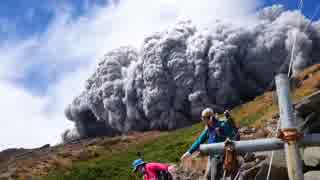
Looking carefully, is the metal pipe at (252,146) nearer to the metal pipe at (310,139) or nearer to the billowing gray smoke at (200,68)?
the metal pipe at (310,139)

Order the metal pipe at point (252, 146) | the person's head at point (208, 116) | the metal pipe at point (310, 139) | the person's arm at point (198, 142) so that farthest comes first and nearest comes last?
the person's head at point (208, 116)
the person's arm at point (198, 142)
the metal pipe at point (252, 146)
the metal pipe at point (310, 139)

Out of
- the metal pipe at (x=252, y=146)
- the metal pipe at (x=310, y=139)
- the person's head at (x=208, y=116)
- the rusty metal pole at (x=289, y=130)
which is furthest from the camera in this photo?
the person's head at (x=208, y=116)

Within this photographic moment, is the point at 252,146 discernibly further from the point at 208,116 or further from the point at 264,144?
the point at 208,116

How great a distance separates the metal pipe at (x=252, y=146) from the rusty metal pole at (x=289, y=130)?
323mm

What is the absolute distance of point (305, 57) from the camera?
8825 centimetres

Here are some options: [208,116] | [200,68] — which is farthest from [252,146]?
[200,68]

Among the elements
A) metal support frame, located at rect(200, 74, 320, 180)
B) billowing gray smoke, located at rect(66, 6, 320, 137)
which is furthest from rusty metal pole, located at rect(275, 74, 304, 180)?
billowing gray smoke, located at rect(66, 6, 320, 137)

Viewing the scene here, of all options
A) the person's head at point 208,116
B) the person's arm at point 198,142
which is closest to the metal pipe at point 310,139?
the person's arm at point 198,142

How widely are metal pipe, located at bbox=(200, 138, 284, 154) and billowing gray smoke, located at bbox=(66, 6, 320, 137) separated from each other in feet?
250

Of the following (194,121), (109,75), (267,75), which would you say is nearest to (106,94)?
(109,75)

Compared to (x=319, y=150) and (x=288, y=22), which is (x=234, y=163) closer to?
(x=319, y=150)

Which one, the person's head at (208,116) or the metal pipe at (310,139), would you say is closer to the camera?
the metal pipe at (310,139)

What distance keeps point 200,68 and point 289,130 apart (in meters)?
80.8

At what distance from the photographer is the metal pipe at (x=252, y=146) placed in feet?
27.5
